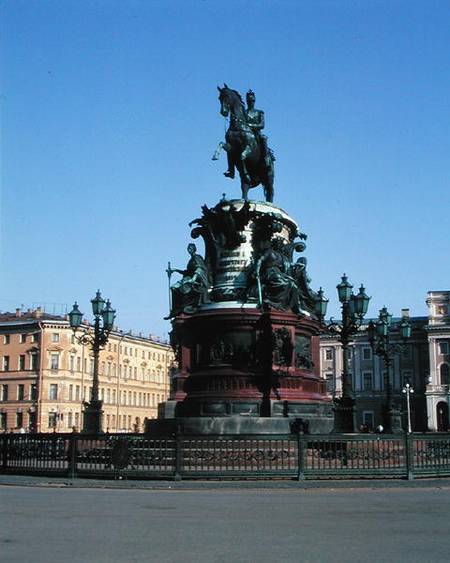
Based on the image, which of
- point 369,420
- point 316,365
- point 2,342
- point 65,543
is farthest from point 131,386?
point 65,543

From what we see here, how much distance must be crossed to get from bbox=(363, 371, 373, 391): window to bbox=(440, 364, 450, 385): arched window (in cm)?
1105

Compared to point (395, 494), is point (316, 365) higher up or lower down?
higher up

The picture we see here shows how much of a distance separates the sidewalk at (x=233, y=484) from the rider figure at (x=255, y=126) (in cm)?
1466

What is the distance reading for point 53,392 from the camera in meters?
95.2

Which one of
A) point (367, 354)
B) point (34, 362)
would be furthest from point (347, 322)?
point (367, 354)

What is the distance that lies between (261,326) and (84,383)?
77014 millimetres

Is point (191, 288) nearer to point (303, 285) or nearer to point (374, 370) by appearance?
point (303, 285)

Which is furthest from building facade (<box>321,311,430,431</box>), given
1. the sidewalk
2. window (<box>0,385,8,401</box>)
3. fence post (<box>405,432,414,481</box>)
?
the sidewalk

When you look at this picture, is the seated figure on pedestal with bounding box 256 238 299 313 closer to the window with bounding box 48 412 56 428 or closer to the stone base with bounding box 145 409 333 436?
the stone base with bounding box 145 409 333 436

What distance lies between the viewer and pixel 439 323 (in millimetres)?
120312

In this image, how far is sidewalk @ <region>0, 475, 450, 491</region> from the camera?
58.0 ft

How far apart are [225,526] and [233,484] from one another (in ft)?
22.9

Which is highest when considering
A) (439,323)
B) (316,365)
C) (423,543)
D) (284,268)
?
(439,323)

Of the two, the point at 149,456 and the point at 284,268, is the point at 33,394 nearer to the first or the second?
the point at 284,268
